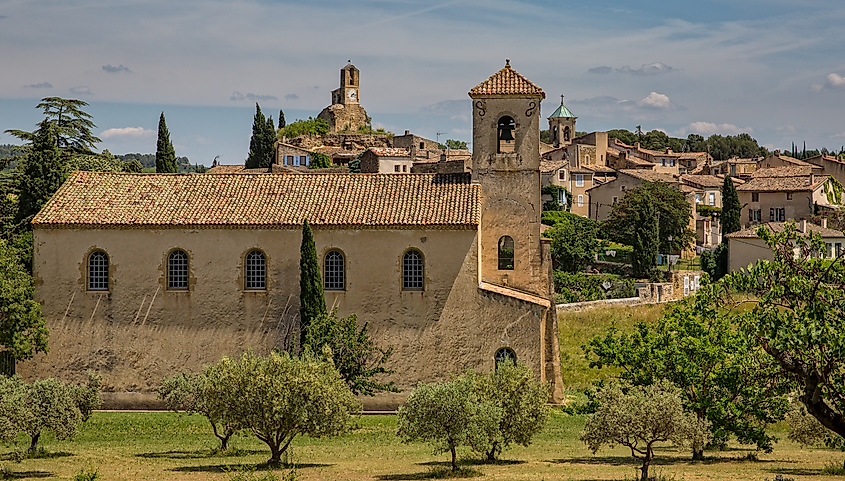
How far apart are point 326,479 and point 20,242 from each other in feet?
70.5

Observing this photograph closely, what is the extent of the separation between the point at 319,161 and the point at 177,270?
67.1 meters

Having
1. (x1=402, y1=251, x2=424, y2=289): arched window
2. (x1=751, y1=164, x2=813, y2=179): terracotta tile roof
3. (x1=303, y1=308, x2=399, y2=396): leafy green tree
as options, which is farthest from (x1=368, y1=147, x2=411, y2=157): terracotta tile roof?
(x1=303, y1=308, x2=399, y2=396): leafy green tree

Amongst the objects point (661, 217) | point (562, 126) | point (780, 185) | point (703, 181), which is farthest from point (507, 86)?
point (562, 126)

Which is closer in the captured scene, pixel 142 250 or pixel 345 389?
pixel 345 389

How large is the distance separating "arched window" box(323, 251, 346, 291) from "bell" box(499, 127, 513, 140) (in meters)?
8.18

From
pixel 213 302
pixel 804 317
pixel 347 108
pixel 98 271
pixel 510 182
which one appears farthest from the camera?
pixel 347 108

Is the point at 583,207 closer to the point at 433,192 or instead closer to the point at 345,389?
the point at 433,192

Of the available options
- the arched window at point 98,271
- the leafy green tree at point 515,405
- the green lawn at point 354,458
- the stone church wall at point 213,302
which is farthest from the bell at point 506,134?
the arched window at point 98,271

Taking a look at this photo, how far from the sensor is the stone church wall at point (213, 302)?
115ft

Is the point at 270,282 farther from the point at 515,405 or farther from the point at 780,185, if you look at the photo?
the point at 780,185

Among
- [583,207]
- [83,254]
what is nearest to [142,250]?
[83,254]

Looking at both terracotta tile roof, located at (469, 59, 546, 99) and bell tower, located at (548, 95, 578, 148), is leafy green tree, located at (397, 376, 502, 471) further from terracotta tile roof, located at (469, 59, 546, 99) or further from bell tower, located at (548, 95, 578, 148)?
bell tower, located at (548, 95, 578, 148)

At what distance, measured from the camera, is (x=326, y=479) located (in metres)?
23.1

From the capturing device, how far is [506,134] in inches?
1479
